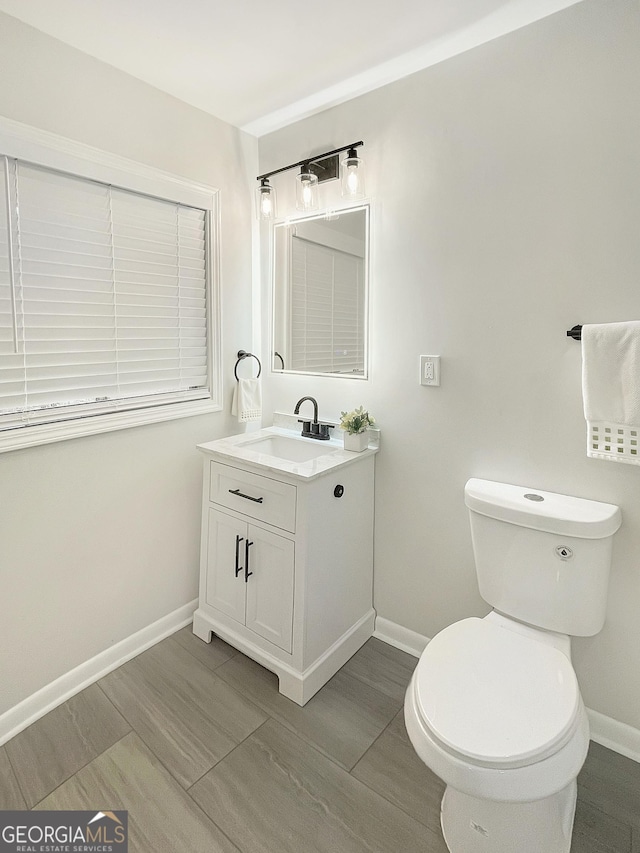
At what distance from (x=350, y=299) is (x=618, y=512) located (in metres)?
1.28

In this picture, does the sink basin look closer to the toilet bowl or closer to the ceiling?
the toilet bowl

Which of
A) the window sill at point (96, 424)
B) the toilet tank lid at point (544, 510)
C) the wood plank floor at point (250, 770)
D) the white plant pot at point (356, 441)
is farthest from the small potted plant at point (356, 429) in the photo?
the wood plank floor at point (250, 770)

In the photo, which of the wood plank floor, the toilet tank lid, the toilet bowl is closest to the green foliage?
the toilet tank lid

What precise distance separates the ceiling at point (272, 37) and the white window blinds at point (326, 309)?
2.10ft

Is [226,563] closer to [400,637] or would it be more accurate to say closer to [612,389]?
[400,637]

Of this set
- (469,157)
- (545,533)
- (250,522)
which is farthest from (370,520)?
(469,157)

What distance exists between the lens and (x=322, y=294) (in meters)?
2.15

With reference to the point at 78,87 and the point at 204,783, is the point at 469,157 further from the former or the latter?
the point at 204,783

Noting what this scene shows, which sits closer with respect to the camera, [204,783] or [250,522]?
[204,783]

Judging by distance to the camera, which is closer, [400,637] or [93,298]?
[93,298]

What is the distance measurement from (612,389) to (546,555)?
530 mm

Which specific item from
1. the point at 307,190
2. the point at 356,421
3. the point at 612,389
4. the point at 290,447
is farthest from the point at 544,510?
the point at 307,190

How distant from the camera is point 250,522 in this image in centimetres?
188

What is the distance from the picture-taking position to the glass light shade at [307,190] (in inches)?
79.2
